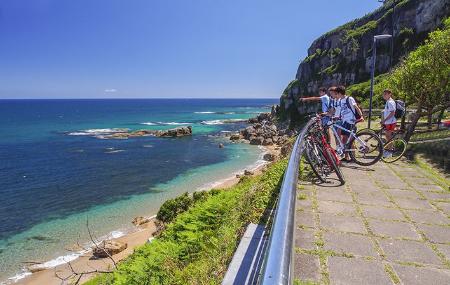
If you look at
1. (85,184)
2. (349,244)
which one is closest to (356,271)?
(349,244)

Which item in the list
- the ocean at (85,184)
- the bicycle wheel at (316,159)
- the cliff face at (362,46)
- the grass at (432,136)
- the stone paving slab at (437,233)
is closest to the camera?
the stone paving slab at (437,233)

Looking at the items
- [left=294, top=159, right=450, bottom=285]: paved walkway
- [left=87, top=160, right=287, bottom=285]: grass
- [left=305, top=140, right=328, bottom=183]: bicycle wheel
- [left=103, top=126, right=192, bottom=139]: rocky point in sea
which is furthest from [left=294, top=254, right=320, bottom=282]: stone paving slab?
[left=103, top=126, right=192, bottom=139]: rocky point in sea

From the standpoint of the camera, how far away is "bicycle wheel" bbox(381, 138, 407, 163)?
32.9ft

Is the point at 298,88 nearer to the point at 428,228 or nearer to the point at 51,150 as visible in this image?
the point at 51,150

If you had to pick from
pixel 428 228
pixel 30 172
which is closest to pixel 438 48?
pixel 428 228

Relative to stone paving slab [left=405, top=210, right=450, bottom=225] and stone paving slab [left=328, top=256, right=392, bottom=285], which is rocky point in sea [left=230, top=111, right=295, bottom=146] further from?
stone paving slab [left=328, top=256, right=392, bottom=285]

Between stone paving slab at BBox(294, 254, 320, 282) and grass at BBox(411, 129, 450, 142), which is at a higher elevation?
grass at BBox(411, 129, 450, 142)

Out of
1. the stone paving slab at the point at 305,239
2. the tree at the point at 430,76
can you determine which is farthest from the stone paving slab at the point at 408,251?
the tree at the point at 430,76

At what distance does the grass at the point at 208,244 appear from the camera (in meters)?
5.09

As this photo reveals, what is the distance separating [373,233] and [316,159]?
105 inches

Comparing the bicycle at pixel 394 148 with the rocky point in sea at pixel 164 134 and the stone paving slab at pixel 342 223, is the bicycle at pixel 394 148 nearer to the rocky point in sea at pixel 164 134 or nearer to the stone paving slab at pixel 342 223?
the stone paving slab at pixel 342 223

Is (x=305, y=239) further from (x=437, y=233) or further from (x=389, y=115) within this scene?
(x=389, y=115)

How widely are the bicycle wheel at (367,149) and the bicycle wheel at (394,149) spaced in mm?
1103

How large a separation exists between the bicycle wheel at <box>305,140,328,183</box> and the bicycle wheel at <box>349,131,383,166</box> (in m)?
2.10
